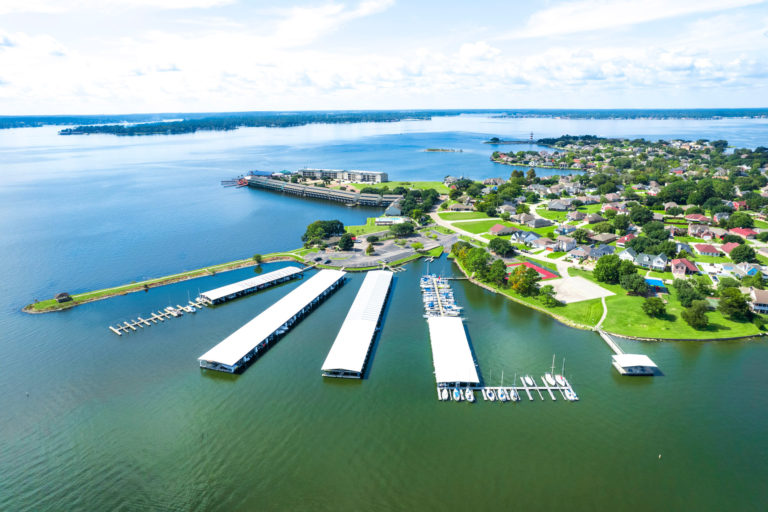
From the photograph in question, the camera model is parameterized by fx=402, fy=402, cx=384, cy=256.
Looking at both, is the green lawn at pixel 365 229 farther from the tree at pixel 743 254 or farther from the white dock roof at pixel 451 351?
the tree at pixel 743 254

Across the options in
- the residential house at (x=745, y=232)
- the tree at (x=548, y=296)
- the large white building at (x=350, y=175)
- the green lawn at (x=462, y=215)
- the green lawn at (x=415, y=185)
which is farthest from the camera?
the large white building at (x=350, y=175)

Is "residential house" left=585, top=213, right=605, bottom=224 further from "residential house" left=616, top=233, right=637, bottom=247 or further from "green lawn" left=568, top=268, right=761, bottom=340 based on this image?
"green lawn" left=568, top=268, right=761, bottom=340

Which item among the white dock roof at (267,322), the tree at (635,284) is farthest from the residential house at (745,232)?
the white dock roof at (267,322)

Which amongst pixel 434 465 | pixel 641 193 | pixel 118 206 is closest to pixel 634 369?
pixel 434 465

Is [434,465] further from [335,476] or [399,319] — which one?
[399,319]

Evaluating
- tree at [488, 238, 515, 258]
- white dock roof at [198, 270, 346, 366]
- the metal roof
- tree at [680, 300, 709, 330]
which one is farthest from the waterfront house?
the metal roof

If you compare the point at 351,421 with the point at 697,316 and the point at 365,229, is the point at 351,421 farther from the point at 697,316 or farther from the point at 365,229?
the point at 365,229
